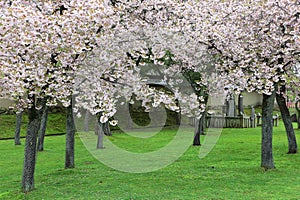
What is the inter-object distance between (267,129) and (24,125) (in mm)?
20247

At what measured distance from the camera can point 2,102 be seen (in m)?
29.7

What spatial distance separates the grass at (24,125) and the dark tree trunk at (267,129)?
713 inches

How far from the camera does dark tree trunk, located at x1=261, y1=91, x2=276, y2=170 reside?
12023 mm

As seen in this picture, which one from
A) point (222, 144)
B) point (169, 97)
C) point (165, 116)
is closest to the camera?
point (169, 97)

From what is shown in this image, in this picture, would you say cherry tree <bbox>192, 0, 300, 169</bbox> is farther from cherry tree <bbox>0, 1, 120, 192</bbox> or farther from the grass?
the grass

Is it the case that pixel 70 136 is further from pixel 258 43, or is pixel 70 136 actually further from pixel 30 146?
pixel 258 43

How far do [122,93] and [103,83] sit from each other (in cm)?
91

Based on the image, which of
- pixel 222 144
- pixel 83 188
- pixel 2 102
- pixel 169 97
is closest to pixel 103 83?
pixel 169 97

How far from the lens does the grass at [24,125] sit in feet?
84.2

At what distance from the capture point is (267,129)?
12062mm

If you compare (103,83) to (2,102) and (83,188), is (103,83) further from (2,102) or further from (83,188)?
(2,102)

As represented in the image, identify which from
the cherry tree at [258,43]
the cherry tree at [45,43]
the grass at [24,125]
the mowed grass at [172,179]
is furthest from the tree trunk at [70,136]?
the grass at [24,125]

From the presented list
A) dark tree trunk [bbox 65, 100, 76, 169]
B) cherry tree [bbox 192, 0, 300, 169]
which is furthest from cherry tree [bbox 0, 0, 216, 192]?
cherry tree [bbox 192, 0, 300, 169]

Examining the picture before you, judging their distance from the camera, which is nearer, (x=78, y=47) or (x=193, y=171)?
(x=78, y=47)
